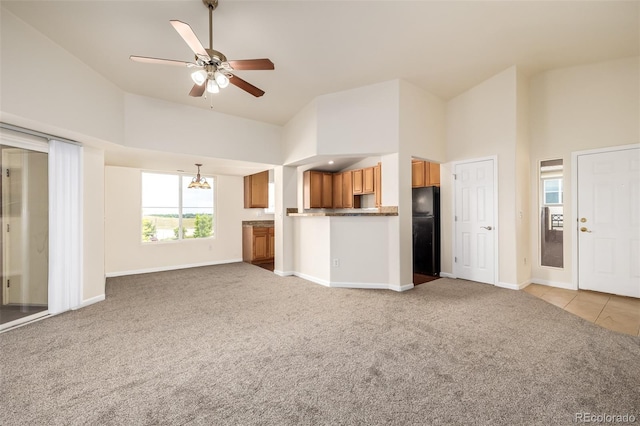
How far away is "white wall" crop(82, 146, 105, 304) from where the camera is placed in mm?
3527

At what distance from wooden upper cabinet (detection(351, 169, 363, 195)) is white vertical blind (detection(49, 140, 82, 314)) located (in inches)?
202

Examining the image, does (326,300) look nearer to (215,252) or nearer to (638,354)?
(638,354)

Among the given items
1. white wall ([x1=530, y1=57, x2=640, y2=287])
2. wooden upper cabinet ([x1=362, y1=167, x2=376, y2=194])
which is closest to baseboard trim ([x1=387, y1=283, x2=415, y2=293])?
white wall ([x1=530, y1=57, x2=640, y2=287])

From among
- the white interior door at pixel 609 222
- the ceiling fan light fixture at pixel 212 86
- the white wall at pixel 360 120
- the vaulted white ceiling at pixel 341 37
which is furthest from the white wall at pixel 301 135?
the white interior door at pixel 609 222

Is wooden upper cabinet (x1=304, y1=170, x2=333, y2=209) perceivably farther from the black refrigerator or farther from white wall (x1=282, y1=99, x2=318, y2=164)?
the black refrigerator

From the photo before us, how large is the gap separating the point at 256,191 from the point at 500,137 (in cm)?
526

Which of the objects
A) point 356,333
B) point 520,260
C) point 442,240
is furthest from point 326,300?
point 520,260

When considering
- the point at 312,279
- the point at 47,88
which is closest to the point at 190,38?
the point at 47,88

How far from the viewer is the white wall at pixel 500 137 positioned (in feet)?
13.1

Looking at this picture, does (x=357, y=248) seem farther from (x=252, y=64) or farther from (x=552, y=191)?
(x=552, y=191)

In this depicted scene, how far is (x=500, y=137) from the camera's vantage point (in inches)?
163

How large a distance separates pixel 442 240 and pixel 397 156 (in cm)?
199

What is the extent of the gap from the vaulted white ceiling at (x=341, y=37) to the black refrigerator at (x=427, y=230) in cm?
198

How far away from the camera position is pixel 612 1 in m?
2.60
